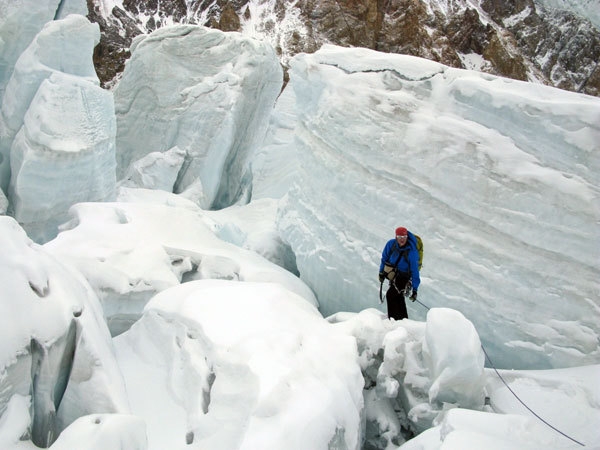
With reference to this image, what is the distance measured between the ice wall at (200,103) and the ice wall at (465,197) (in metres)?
6.70

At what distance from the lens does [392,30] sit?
3553 cm

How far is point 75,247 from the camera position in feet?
19.1

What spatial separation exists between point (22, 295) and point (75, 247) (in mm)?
2802

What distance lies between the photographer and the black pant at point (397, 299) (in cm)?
470

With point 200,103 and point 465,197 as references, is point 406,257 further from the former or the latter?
point 200,103

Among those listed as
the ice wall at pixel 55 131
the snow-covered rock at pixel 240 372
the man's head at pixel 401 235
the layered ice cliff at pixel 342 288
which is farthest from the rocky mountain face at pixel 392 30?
the snow-covered rock at pixel 240 372

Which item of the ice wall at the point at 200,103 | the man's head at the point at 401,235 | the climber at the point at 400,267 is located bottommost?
the ice wall at the point at 200,103

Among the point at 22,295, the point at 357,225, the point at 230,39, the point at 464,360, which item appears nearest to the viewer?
the point at 22,295

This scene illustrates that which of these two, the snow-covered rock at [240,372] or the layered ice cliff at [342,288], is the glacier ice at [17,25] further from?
the snow-covered rock at [240,372]

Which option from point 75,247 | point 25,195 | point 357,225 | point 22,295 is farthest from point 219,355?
point 25,195

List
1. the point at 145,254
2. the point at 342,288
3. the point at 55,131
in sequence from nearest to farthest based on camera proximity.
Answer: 1. the point at 342,288
2. the point at 145,254
3. the point at 55,131

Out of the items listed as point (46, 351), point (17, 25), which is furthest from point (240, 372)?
point (17, 25)

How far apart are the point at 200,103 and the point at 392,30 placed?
26.3 m

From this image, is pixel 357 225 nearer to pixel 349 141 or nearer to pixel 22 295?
pixel 349 141
